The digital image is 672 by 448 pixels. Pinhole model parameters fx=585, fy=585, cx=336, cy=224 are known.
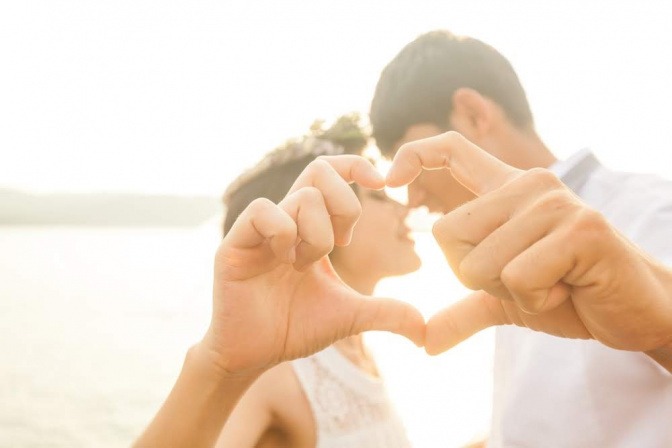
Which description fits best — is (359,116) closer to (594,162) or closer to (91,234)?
(594,162)

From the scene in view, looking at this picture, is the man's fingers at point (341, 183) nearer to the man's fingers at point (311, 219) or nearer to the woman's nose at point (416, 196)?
the man's fingers at point (311, 219)

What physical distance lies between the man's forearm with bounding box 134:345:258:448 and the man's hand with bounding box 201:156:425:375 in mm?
48

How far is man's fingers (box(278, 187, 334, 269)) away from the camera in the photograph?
4.00 feet

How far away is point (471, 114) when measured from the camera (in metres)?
3.30

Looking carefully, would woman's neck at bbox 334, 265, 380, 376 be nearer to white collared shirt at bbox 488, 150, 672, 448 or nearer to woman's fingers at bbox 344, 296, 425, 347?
white collared shirt at bbox 488, 150, 672, 448

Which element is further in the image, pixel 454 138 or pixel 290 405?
pixel 290 405

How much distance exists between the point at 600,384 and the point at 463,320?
0.84 meters

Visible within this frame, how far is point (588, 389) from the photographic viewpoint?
194 cm

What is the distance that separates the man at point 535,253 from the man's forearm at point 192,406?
557 millimetres

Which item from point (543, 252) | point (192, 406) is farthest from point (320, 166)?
point (192, 406)

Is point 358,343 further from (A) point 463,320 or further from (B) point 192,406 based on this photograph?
(A) point 463,320

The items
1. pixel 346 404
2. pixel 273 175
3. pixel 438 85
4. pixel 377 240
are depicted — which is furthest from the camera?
pixel 438 85

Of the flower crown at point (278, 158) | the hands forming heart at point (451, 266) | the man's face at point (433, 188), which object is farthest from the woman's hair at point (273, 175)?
the hands forming heart at point (451, 266)

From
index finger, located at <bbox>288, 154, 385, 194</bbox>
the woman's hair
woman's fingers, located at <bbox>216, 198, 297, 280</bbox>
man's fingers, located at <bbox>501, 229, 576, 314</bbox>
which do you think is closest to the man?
man's fingers, located at <bbox>501, 229, 576, 314</bbox>
